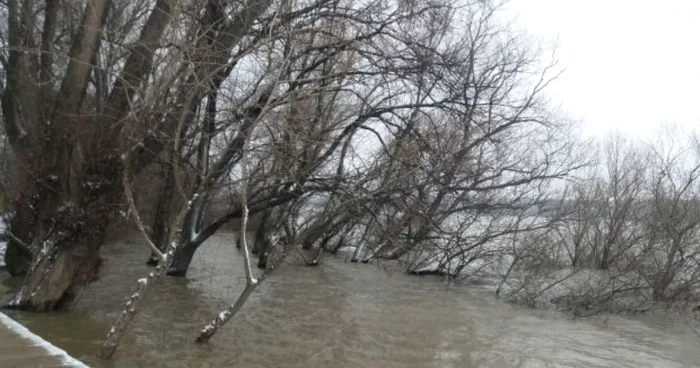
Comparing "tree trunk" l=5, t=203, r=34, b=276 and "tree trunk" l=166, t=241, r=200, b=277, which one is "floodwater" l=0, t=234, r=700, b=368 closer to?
"tree trunk" l=166, t=241, r=200, b=277

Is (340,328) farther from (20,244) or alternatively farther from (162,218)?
(162,218)

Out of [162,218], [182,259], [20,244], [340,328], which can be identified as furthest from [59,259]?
[162,218]

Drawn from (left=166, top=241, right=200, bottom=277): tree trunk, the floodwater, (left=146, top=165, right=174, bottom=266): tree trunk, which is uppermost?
(left=146, top=165, right=174, bottom=266): tree trunk

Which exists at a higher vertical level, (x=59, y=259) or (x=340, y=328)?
(x=59, y=259)

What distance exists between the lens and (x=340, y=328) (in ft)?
39.9

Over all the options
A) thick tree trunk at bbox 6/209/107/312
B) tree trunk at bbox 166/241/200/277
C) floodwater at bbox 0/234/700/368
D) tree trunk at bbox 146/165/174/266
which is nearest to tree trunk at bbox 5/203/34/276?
floodwater at bbox 0/234/700/368

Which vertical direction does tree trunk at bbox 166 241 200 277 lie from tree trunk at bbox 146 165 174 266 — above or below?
below

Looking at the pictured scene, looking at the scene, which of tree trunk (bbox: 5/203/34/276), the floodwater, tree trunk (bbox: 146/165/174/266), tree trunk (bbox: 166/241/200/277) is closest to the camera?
the floodwater

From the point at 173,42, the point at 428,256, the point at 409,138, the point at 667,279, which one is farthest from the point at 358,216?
the point at 667,279

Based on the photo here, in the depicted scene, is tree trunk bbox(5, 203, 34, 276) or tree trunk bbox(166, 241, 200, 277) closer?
tree trunk bbox(5, 203, 34, 276)

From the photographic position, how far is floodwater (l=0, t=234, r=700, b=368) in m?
9.20

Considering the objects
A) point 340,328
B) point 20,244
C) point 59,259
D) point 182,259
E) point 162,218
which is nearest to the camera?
point 59,259

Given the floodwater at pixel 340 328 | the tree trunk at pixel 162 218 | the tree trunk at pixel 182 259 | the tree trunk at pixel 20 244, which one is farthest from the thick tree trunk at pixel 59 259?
the tree trunk at pixel 162 218

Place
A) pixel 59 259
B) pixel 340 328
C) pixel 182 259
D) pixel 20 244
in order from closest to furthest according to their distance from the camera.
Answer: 1. pixel 59 259
2. pixel 20 244
3. pixel 340 328
4. pixel 182 259
